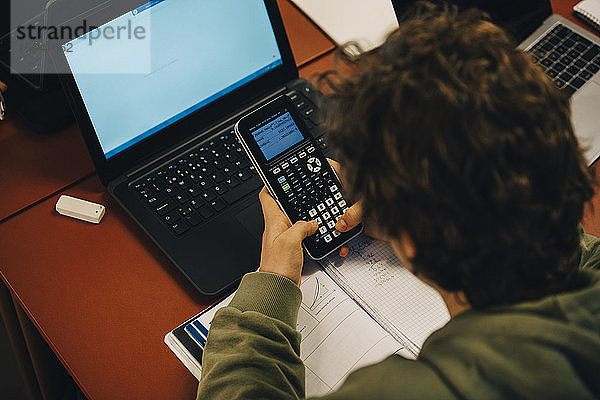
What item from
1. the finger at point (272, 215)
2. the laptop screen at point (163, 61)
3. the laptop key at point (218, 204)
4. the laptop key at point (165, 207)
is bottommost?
the finger at point (272, 215)

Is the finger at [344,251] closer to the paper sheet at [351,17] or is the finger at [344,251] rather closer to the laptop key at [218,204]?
the laptop key at [218,204]

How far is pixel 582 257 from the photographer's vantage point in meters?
0.77

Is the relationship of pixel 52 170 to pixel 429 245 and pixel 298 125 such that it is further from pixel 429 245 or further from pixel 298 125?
pixel 429 245

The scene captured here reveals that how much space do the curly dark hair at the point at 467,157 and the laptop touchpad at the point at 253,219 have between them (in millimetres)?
328

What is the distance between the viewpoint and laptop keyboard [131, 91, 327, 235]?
887 mm

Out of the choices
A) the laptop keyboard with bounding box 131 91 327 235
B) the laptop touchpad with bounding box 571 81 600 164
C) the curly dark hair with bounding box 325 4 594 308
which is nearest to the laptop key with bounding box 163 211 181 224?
the laptop keyboard with bounding box 131 91 327 235

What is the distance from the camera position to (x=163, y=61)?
0.89 m

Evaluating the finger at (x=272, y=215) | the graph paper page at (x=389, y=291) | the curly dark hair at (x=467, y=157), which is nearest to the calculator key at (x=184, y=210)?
the finger at (x=272, y=215)

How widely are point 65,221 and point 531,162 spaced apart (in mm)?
704

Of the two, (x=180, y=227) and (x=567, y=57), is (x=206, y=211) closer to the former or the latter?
(x=180, y=227)

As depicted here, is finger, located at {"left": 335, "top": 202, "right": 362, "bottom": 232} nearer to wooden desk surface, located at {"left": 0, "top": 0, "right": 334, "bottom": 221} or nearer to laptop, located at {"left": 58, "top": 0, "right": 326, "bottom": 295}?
laptop, located at {"left": 58, "top": 0, "right": 326, "bottom": 295}

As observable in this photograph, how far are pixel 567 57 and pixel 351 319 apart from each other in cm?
67

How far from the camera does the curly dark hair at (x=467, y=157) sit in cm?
48

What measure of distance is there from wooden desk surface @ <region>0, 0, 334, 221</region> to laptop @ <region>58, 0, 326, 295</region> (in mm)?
122
